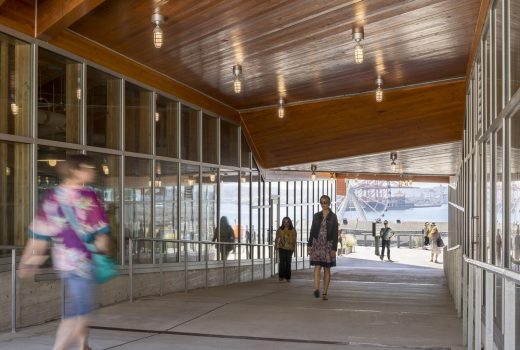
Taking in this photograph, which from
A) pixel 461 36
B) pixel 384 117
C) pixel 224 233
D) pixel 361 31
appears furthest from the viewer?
pixel 224 233

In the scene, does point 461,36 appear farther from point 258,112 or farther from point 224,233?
point 224,233

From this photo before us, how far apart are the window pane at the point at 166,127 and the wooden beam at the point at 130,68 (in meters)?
0.22

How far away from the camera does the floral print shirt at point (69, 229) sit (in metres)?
4.23

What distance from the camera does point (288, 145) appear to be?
16031 millimetres

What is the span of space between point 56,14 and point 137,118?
3407 mm

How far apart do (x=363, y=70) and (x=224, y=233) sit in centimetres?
551

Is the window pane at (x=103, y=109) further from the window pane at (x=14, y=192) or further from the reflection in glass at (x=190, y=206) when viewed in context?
the reflection in glass at (x=190, y=206)

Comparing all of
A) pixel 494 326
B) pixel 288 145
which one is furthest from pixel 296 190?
pixel 494 326

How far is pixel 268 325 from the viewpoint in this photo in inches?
260

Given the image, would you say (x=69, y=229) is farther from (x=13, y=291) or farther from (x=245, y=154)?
(x=245, y=154)

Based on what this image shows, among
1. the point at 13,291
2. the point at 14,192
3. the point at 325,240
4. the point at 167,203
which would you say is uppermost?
the point at 14,192

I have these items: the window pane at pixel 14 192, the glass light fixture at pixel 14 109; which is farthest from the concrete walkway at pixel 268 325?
the glass light fixture at pixel 14 109

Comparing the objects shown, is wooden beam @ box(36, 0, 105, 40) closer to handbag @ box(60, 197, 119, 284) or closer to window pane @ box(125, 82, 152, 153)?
window pane @ box(125, 82, 152, 153)

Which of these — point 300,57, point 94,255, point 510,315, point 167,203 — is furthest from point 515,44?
point 167,203
